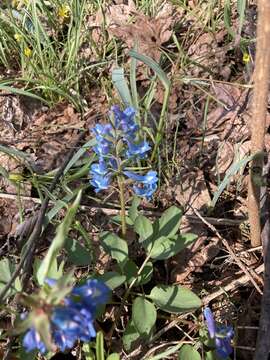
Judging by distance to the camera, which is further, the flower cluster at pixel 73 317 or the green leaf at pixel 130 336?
the green leaf at pixel 130 336

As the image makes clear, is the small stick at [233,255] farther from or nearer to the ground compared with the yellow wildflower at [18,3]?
nearer to the ground

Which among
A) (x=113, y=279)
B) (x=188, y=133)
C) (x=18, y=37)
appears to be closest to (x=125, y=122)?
(x=113, y=279)

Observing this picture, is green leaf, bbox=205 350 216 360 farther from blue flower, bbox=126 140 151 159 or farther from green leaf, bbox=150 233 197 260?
blue flower, bbox=126 140 151 159

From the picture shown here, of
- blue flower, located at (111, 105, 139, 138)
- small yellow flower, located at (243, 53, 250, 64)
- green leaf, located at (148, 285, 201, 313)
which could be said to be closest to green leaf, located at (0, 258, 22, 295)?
green leaf, located at (148, 285, 201, 313)

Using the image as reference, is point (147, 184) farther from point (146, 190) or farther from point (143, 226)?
point (143, 226)

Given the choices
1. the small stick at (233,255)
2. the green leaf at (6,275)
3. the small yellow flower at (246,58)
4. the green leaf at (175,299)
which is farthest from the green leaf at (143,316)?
the small yellow flower at (246,58)

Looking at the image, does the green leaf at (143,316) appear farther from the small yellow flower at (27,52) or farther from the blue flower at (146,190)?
the small yellow flower at (27,52)

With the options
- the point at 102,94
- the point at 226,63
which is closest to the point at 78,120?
the point at 102,94
